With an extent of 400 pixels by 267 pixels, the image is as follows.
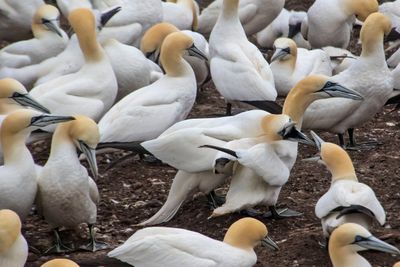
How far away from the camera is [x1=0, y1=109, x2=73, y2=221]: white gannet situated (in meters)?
7.64

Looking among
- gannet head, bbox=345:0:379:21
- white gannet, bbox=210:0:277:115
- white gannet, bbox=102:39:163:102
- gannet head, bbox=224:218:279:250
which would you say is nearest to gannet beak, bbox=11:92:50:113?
white gannet, bbox=102:39:163:102

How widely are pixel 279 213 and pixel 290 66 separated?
8.40 ft

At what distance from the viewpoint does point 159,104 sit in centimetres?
921

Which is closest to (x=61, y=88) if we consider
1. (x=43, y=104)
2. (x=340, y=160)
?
(x=43, y=104)

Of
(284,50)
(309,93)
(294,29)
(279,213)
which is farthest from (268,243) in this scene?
(294,29)

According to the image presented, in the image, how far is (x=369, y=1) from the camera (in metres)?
11.5

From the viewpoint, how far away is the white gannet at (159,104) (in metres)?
8.99

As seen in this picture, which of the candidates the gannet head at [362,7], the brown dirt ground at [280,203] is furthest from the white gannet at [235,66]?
the gannet head at [362,7]

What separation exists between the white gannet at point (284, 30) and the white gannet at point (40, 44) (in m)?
2.62

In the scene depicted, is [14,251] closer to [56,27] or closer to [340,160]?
[340,160]

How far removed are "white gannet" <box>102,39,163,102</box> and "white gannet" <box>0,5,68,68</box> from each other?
2.46 feet

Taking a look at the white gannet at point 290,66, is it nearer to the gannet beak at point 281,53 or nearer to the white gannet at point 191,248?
the gannet beak at point 281,53

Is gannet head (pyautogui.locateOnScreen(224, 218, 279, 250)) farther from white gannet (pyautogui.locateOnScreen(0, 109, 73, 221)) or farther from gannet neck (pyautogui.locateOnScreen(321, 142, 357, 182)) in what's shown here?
white gannet (pyautogui.locateOnScreen(0, 109, 73, 221))

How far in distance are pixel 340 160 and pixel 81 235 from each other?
1.70m
